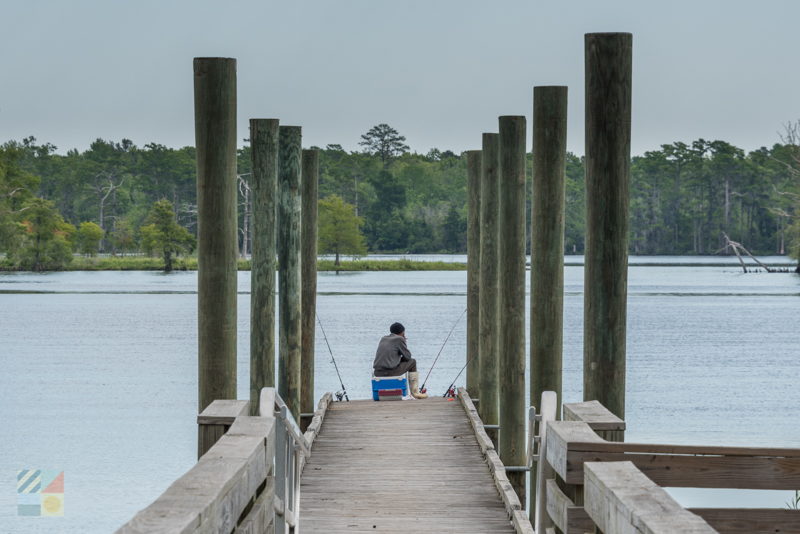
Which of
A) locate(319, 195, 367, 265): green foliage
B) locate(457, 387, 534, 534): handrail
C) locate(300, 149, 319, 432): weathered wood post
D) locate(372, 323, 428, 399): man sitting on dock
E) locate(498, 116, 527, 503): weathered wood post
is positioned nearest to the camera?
locate(457, 387, 534, 534): handrail

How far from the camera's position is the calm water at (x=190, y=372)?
2012 cm

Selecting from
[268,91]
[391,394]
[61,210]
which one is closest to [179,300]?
[268,91]

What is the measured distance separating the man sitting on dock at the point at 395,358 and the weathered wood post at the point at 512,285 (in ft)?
3.98

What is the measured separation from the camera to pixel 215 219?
7168 millimetres

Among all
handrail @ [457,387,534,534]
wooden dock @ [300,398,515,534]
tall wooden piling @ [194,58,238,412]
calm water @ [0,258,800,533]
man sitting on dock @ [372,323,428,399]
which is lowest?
calm water @ [0,258,800,533]

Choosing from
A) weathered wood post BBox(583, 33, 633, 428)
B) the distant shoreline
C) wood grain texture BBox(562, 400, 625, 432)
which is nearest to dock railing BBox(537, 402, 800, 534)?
wood grain texture BBox(562, 400, 625, 432)

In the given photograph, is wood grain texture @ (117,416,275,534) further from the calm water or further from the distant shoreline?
the distant shoreline

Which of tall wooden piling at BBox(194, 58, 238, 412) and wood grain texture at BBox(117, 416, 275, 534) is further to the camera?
tall wooden piling at BBox(194, 58, 238, 412)

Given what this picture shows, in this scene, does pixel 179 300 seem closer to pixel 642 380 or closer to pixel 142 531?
pixel 642 380

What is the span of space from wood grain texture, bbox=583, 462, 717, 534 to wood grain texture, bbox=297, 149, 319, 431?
10138 mm

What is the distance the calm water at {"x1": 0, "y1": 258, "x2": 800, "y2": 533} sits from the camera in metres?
20.1

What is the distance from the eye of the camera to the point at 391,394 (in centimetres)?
1396

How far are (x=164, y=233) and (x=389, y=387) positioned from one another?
80.4 m

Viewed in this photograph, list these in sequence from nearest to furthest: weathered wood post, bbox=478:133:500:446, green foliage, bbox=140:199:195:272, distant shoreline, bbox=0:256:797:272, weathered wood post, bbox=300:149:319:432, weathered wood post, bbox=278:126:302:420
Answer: weathered wood post, bbox=278:126:302:420 < weathered wood post, bbox=300:149:319:432 < weathered wood post, bbox=478:133:500:446 < green foliage, bbox=140:199:195:272 < distant shoreline, bbox=0:256:797:272
